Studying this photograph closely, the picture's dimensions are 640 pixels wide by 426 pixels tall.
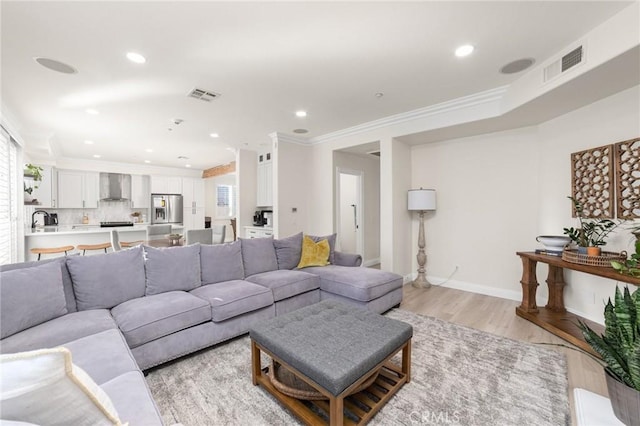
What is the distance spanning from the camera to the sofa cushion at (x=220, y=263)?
2887 millimetres

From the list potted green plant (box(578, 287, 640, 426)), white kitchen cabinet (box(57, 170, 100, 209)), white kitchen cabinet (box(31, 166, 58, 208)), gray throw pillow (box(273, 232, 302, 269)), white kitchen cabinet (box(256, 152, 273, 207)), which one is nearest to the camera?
potted green plant (box(578, 287, 640, 426))

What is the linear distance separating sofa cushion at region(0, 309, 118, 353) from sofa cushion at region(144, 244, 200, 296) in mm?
482

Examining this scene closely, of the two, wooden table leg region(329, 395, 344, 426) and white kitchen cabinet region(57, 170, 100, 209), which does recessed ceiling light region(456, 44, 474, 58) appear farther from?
white kitchen cabinet region(57, 170, 100, 209)

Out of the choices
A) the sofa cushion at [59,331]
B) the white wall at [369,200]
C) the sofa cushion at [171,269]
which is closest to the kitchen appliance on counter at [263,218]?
the white wall at [369,200]

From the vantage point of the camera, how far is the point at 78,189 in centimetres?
697

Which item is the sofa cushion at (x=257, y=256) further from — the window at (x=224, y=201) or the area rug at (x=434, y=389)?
the window at (x=224, y=201)

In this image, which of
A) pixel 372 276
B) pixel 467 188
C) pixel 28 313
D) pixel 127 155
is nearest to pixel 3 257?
pixel 28 313

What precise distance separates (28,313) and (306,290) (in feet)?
7.24

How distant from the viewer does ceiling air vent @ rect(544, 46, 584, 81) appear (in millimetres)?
2250

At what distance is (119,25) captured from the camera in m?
2.03

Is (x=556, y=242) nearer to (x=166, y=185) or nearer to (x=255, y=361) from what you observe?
(x=255, y=361)

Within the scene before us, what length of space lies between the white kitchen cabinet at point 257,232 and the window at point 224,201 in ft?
13.6

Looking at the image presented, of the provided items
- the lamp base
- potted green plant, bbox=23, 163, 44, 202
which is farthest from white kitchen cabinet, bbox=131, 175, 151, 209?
the lamp base

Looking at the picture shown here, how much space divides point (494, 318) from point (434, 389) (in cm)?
170
